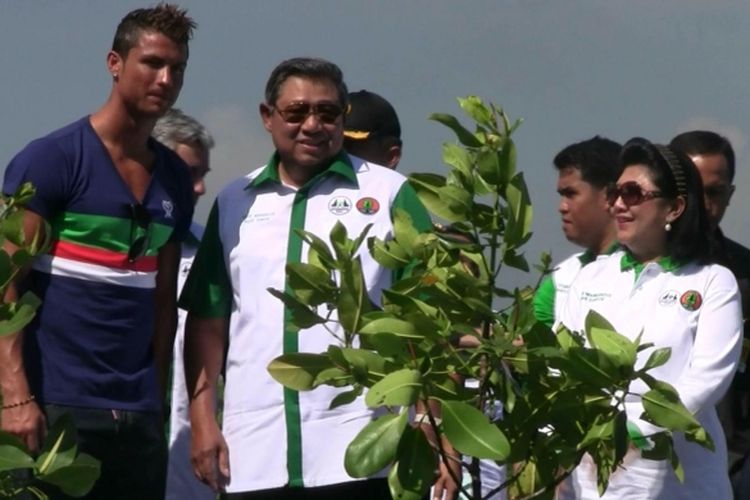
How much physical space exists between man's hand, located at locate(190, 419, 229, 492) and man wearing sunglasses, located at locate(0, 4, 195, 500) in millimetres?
192

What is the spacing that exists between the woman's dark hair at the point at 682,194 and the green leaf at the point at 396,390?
2853mm

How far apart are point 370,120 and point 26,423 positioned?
7.83ft

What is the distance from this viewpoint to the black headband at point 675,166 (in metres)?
5.52

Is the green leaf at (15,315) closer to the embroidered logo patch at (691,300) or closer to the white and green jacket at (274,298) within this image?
the white and green jacket at (274,298)

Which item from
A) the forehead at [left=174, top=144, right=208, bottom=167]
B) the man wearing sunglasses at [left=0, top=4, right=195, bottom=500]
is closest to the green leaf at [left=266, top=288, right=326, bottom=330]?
the man wearing sunglasses at [left=0, top=4, right=195, bottom=500]

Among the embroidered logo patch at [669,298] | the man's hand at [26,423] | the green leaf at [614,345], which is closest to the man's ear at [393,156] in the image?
the embroidered logo patch at [669,298]

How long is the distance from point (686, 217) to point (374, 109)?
171 cm

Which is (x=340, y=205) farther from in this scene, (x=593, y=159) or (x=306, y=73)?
(x=593, y=159)

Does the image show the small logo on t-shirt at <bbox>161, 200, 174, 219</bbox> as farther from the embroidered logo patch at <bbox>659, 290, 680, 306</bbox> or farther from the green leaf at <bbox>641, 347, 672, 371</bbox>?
the green leaf at <bbox>641, 347, 672, 371</bbox>

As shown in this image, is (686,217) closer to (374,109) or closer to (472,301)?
(374,109)

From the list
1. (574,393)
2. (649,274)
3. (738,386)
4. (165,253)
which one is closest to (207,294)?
(165,253)

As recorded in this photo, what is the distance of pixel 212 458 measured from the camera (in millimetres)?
5191

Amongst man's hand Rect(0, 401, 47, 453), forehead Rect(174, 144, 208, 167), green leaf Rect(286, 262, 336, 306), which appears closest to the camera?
green leaf Rect(286, 262, 336, 306)

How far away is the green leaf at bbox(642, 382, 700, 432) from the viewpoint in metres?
2.88
